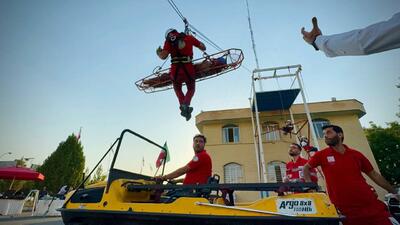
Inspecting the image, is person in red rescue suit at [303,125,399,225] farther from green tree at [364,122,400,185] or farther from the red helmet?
green tree at [364,122,400,185]

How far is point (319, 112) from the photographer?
51.1 feet

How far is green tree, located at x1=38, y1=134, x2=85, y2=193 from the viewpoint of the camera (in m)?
28.7

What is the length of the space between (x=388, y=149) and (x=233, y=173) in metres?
23.4

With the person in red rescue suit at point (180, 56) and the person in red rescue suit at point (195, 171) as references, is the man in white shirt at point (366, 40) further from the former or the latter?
the person in red rescue suit at point (180, 56)

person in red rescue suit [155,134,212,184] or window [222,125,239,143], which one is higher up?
window [222,125,239,143]

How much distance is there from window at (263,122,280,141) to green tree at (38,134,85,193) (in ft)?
85.8

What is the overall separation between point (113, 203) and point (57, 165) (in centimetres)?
3304

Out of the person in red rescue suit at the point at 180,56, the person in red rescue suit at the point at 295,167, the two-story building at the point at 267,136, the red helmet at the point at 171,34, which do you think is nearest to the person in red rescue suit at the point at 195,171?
the person in red rescue suit at the point at 180,56

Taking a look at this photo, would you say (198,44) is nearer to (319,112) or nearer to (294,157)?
(294,157)

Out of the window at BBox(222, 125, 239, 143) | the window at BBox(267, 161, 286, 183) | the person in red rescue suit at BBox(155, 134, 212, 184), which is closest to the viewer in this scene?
the person in red rescue suit at BBox(155, 134, 212, 184)

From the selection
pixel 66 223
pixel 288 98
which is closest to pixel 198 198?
pixel 66 223

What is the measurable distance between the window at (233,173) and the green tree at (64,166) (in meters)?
23.2

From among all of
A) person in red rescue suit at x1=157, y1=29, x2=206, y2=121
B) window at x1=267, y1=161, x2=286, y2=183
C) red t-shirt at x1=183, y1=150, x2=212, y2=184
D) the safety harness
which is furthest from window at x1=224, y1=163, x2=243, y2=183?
red t-shirt at x1=183, y1=150, x2=212, y2=184

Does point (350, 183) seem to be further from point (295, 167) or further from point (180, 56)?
point (180, 56)
